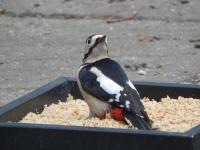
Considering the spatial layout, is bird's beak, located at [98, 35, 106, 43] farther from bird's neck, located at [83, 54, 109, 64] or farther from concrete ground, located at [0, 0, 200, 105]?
concrete ground, located at [0, 0, 200, 105]

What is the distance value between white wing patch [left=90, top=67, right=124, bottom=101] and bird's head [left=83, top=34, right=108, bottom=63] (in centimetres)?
14

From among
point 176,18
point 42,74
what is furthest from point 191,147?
point 176,18

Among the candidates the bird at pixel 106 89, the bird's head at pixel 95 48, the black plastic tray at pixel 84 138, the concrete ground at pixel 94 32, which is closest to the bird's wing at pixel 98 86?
the bird at pixel 106 89

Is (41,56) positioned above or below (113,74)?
below

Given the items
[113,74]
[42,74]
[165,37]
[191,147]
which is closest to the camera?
[191,147]

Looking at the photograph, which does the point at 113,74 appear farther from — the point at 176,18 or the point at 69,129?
the point at 176,18

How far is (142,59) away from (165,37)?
0.99 meters

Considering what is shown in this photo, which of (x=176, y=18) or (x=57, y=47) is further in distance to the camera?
(x=176, y=18)

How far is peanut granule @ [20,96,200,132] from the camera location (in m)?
5.25

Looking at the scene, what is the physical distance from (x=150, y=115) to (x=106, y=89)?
0.41m

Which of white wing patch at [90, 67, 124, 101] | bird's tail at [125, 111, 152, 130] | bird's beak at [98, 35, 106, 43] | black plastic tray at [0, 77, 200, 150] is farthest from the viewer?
bird's beak at [98, 35, 106, 43]

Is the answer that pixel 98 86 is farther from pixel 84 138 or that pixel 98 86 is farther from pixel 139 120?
pixel 84 138

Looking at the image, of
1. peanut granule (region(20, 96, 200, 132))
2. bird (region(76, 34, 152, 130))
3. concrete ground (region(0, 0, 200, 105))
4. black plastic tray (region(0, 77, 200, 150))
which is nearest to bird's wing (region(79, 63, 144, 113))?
bird (region(76, 34, 152, 130))

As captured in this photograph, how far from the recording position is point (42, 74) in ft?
28.7
